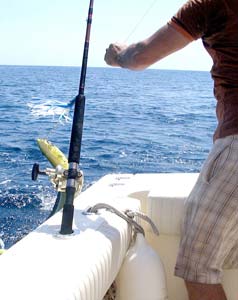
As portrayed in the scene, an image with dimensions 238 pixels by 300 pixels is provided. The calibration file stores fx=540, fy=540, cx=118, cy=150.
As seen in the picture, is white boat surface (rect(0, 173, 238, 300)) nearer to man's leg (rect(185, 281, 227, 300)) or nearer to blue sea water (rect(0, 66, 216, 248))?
man's leg (rect(185, 281, 227, 300))

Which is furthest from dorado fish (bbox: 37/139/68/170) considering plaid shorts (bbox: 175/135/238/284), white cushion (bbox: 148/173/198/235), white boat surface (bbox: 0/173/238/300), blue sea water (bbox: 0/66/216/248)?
plaid shorts (bbox: 175/135/238/284)

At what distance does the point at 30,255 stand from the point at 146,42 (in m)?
0.79

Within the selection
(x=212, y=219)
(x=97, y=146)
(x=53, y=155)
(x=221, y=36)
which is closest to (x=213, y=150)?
(x=212, y=219)

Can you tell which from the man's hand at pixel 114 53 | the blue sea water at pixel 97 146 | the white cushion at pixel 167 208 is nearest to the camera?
the man's hand at pixel 114 53

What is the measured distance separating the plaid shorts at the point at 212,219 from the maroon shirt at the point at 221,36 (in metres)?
Result: 0.09

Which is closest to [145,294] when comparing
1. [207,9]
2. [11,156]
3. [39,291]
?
[39,291]

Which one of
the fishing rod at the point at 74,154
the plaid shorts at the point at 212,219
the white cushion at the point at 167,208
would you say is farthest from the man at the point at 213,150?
the white cushion at the point at 167,208

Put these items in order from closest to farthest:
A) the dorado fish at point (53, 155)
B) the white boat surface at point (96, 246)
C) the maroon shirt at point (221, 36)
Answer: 1. the white boat surface at point (96, 246)
2. the maroon shirt at point (221, 36)
3. the dorado fish at point (53, 155)

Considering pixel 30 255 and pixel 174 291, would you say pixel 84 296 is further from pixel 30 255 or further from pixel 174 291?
pixel 174 291

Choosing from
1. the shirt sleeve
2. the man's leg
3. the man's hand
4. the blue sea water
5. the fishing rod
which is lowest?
the blue sea water

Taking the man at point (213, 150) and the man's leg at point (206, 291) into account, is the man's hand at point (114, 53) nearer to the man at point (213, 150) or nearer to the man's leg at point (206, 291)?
the man at point (213, 150)

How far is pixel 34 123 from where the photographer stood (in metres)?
16.3

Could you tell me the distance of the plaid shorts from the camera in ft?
5.90

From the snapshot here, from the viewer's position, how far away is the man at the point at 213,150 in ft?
5.64
